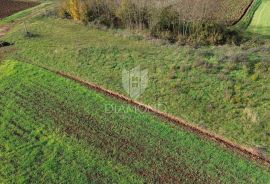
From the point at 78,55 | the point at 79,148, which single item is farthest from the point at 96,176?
the point at 78,55

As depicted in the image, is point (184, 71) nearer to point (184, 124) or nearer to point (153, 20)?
point (184, 124)

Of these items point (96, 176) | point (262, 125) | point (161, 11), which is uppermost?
point (161, 11)

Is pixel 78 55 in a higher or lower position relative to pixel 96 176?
higher

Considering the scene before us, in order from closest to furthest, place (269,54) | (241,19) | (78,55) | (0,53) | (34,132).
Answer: (34,132) < (269,54) < (78,55) < (0,53) < (241,19)

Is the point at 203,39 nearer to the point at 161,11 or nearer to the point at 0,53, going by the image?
the point at 161,11

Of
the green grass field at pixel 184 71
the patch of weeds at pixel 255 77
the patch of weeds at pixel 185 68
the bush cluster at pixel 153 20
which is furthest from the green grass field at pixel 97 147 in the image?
the bush cluster at pixel 153 20
